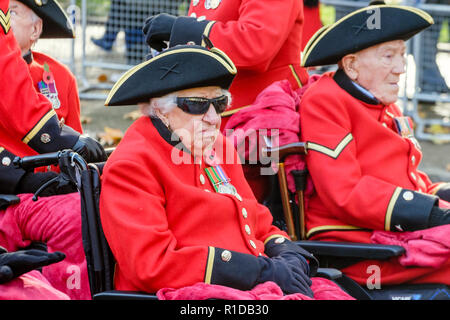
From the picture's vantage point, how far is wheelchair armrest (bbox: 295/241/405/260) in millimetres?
3781

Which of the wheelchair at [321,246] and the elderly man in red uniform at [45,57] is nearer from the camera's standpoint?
the wheelchair at [321,246]

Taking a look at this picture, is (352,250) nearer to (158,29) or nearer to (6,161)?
(158,29)

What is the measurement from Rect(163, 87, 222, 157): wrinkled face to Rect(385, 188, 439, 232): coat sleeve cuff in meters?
1.04

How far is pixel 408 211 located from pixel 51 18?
6.81 ft

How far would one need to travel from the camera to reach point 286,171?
408cm

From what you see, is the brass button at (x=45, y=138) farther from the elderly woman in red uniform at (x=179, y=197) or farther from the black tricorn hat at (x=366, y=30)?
the black tricorn hat at (x=366, y=30)

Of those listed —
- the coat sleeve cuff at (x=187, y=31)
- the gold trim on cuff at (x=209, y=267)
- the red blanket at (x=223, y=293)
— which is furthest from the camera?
the coat sleeve cuff at (x=187, y=31)

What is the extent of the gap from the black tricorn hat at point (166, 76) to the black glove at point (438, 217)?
1.33 meters

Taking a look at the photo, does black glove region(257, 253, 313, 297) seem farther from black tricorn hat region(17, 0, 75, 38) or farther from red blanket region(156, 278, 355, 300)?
black tricorn hat region(17, 0, 75, 38)

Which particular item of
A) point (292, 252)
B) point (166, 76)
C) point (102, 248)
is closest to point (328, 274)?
point (292, 252)

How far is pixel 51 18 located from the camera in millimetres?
4188

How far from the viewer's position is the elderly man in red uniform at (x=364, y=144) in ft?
12.7

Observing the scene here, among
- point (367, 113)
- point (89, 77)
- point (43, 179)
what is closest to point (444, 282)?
point (367, 113)

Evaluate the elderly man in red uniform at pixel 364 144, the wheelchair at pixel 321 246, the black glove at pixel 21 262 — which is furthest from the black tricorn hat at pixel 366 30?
the black glove at pixel 21 262
